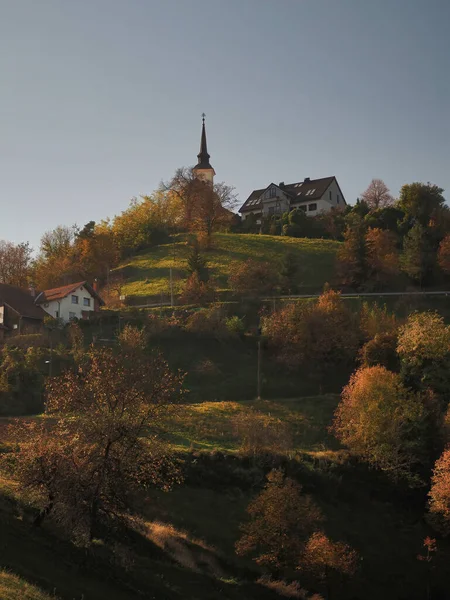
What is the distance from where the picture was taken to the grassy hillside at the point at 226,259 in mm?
85812

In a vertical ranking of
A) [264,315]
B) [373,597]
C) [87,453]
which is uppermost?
[264,315]

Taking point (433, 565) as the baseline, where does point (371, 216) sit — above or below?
above

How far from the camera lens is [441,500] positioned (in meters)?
38.1

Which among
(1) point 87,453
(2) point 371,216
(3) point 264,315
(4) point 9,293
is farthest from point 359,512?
(2) point 371,216

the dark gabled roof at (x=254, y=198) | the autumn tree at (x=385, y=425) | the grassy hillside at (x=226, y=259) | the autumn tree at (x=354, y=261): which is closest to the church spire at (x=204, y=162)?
the dark gabled roof at (x=254, y=198)

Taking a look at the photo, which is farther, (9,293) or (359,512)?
(9,293)

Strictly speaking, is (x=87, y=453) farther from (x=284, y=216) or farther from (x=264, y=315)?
(x=284, y=216)

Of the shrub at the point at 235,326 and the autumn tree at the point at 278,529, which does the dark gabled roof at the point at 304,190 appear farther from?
the autumn tree at the point at 278,529

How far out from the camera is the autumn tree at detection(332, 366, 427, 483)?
43438 mm

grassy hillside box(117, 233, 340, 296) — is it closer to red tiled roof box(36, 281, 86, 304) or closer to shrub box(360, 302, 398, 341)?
red tiled roof box(36, 281, 86, 304)

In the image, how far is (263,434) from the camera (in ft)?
144

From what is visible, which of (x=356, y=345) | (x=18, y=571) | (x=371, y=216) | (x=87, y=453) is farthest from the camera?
(x=371, y=216)

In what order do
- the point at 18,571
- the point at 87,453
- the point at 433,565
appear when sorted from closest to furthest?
the point at 18,571 < the point at 87,453 < the point at 433,565

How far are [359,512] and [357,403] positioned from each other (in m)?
8.72
